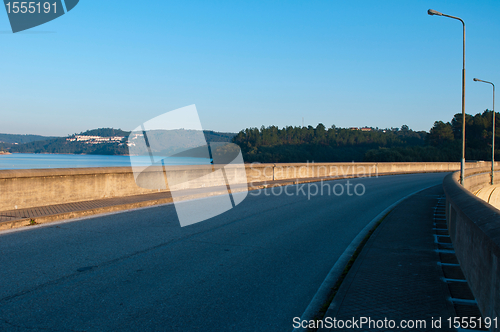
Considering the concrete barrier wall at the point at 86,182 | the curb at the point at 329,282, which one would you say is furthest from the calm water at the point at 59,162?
the curb at the point at 329,282

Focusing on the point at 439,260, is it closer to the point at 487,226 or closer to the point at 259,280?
the point at 487,226

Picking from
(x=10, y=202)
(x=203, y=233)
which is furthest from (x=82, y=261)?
(x=10, y=202)

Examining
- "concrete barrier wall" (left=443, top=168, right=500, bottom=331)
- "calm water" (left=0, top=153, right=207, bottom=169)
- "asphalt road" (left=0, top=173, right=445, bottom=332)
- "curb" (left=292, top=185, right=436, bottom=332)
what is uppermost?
"calm water" (left=0, top=153, right=207, bottom=169)

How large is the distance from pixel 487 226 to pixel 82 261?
19.1ft

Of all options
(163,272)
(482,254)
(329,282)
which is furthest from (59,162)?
(482,254)

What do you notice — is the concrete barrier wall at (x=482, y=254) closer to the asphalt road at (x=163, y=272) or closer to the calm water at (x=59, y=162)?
the asphalt road at (x=163, y=272)

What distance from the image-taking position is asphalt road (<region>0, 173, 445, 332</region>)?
13.2 ft

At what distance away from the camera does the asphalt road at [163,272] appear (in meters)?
4.04

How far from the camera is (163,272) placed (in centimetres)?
555

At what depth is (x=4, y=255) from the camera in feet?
20.2

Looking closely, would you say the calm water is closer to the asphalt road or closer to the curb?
the asphalt road

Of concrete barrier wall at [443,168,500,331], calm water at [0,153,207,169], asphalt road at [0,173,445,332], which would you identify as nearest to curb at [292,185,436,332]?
asphalt road at [0,173,445,332]

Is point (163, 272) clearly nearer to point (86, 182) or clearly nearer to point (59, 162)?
point (86, 182)

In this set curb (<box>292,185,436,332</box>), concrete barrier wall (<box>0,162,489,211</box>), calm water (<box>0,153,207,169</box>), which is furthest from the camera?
calm water (<box>0,153,207,169</box>)
